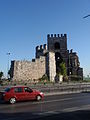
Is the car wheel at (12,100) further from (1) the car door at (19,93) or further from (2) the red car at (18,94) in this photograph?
(1) the car door at (19,93)

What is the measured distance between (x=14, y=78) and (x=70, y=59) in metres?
37.4

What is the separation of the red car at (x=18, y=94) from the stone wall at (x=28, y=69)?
A: 44.1 metres

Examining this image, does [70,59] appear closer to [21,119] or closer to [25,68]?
[25,68]

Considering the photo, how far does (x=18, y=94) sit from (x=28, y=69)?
1966 inches

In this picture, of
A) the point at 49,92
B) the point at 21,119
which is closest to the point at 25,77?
the point at 49,92

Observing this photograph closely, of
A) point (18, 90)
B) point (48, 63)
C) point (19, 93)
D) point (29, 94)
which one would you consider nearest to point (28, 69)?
point (48, 63)

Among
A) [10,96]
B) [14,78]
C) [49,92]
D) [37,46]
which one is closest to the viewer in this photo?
[10,96]

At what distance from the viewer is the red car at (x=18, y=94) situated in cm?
2034

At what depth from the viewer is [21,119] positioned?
12.1 meters

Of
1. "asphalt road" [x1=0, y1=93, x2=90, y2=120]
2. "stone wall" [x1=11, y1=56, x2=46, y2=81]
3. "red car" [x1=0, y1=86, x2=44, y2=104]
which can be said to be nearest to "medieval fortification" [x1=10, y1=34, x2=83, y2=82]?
"stone wall" [x1=11, y1=56, x2=46, y2=81]

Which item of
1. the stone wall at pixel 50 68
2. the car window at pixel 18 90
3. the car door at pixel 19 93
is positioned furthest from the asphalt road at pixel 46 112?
the stone wall at pixel 50 68

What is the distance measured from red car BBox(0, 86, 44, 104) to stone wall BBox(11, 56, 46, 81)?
4414cm

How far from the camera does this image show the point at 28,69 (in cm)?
7094

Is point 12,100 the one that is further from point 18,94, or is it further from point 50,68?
point 50,68
